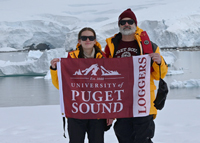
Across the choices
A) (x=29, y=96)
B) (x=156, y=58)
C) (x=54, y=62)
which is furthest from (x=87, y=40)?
(x=29, y=96)

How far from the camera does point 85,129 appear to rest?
147cm

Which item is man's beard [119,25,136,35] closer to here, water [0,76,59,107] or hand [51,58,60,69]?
hand [51,58,60,69]

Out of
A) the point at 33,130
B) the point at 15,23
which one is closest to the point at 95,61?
the point at 33,130

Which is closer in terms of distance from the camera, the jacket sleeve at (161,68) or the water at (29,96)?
the jacket sleeve at (161,68)

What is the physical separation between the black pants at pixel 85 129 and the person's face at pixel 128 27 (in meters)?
0.50

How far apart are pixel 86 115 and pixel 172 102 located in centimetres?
222

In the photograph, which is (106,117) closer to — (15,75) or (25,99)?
(25,99)

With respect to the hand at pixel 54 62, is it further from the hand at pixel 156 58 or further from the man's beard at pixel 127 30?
the hand at pixel 156 58

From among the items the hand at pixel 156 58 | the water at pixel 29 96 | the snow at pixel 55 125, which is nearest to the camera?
the hand at pixel 156 58

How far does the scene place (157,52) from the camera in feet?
4.89

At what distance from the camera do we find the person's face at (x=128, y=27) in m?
1.49

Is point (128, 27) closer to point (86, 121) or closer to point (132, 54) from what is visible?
point (132, 54)

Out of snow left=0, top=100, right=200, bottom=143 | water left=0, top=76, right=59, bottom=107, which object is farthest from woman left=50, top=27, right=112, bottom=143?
water left=0, top=76, right=59, bottom=107

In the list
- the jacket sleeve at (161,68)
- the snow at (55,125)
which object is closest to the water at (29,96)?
the snow at (55,125)
